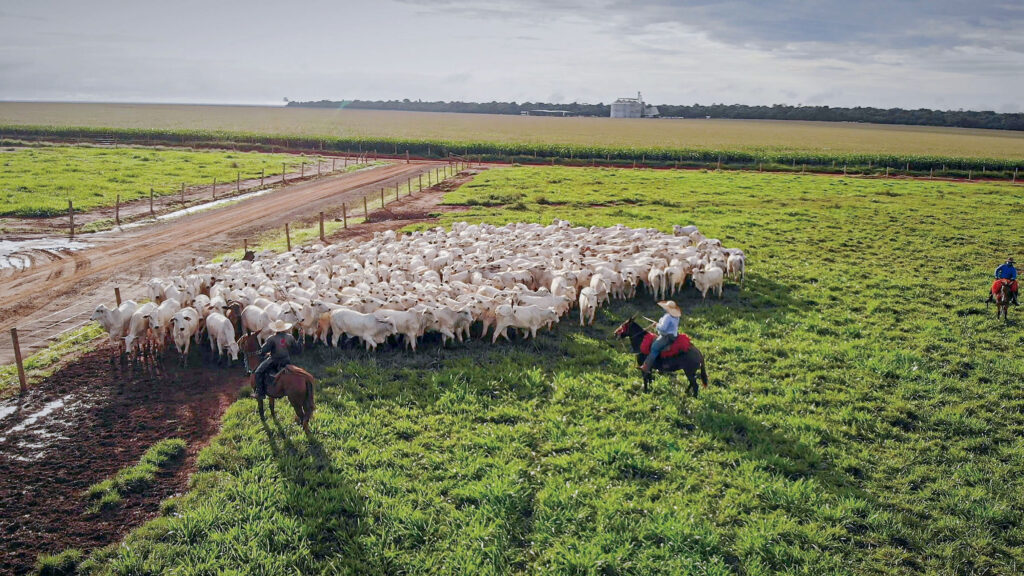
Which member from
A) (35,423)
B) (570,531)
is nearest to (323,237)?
(35,423)

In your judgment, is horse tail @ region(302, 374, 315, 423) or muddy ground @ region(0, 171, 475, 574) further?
horse tail @ region(302, 374, 315, 423)

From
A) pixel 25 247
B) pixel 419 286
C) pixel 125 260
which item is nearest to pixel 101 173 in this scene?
pixel 25 247

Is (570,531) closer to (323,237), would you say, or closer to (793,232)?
(323,237)

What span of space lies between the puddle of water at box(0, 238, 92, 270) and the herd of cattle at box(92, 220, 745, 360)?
944cm

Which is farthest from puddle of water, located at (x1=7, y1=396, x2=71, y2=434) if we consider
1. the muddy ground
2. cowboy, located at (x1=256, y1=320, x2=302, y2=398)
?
cowboy, located at (x1=256, y1=320, x2=302, y2=398)

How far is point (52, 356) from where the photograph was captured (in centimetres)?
1423

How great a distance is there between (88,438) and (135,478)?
205 centimetres

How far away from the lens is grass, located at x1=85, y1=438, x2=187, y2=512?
890 cm

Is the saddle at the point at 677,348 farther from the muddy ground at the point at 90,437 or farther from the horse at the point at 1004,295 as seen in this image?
the horse at the point at 1004,295

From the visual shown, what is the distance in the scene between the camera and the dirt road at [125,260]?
1736cm

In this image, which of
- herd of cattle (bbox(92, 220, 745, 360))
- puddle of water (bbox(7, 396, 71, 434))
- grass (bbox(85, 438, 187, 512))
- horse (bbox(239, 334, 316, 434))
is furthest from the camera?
herd of cattle (bbox(92, 220, 745, 360))

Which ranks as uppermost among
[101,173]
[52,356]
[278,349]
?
[101,173]

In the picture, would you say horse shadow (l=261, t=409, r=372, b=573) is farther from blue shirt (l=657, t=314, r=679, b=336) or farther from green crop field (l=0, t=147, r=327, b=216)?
green crop field (l=0, t=147, r=327, b=216)

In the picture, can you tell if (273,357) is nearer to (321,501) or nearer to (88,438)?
(321,501)
